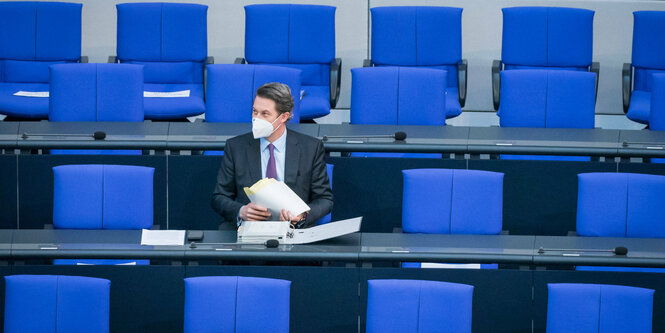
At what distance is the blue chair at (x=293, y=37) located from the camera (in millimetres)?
5523

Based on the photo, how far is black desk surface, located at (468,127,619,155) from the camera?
13.9ft

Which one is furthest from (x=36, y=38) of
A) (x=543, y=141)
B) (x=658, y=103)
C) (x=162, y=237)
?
(x=658, y=103)

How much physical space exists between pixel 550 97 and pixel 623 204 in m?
1.07

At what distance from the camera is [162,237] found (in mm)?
3371

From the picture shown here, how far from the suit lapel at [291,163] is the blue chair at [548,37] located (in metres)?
2.00

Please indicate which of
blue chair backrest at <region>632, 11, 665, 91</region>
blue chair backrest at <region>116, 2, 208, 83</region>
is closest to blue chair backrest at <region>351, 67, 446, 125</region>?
blue chair backrest at <region>116, 2, 208, 83</region>

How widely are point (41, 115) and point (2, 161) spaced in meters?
1.11

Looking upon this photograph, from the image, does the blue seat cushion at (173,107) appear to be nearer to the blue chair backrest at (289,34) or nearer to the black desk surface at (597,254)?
the blue chair backrest at (289,34)

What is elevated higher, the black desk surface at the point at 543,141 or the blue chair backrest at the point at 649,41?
the blue chair backrest at the point at 649,41

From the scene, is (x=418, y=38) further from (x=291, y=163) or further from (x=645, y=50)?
(x=291, y=163)

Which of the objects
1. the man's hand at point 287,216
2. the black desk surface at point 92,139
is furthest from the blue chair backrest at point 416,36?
the man's hand at point 287,216

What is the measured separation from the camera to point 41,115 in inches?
205

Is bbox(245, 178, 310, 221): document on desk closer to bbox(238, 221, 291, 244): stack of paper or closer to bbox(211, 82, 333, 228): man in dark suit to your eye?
bbox(238, 221, 291, 244): stack of paper

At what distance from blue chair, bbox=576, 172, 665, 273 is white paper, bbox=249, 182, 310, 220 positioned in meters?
1.08
